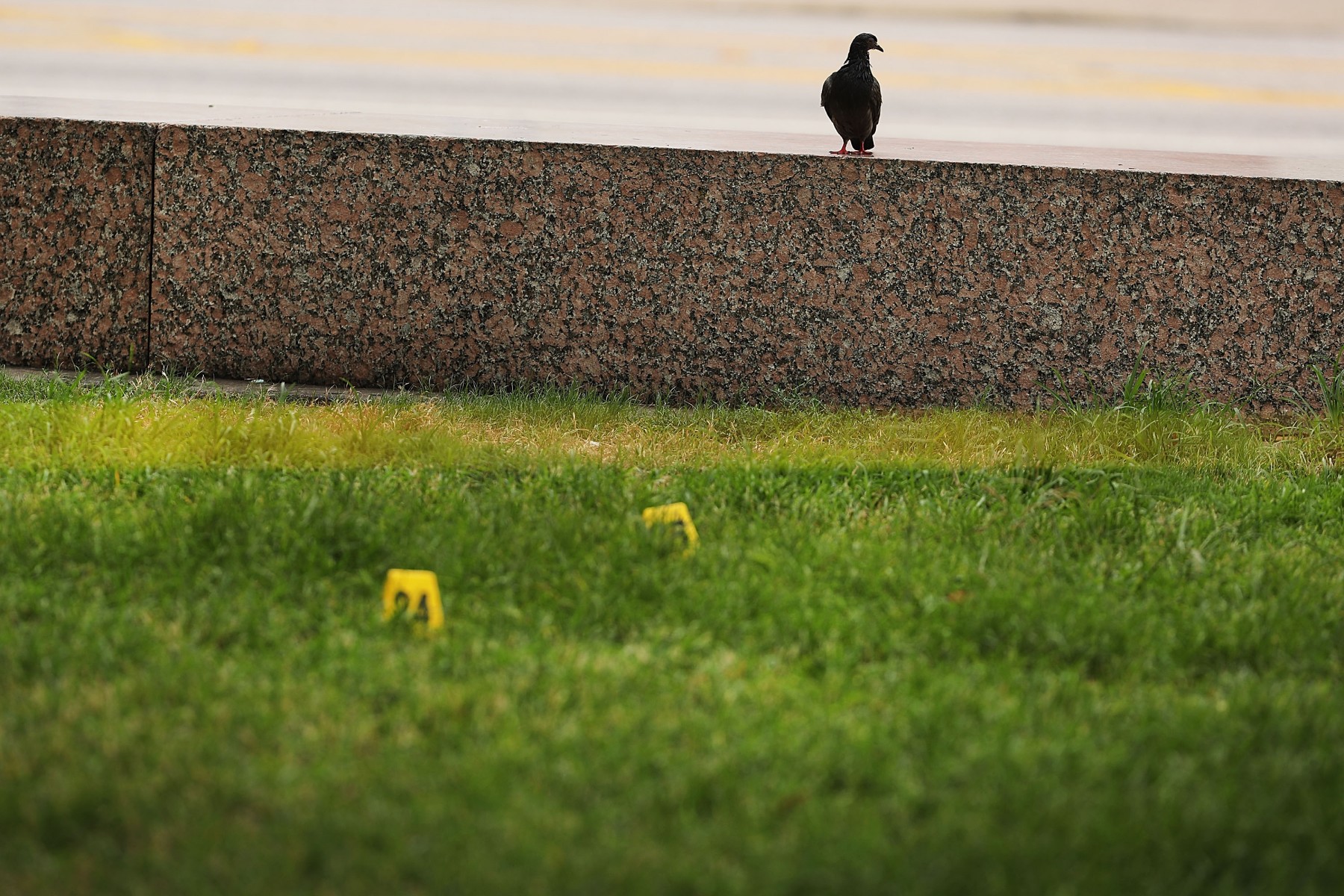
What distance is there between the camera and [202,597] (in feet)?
9.87

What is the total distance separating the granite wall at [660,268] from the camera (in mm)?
5305

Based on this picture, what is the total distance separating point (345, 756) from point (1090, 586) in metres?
1.92

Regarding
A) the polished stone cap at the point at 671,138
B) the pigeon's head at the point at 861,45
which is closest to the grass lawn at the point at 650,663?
the polished stone cap at the point at 671,138

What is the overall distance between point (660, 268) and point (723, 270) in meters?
0.26

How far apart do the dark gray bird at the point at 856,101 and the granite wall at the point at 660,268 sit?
1.14ft

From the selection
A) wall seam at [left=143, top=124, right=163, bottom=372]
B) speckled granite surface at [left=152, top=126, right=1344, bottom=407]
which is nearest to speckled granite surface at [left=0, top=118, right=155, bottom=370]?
wall seam at [left=143, top=124, right=163, bottom=372]

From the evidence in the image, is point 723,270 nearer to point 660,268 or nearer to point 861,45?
point 660,268

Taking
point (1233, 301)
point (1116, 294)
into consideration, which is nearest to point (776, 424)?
point (1116, 294)

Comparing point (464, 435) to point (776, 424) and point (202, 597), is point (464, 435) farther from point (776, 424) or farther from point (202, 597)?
point (202, 597)

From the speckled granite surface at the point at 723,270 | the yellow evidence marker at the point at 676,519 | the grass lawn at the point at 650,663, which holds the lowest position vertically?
the grass lawn at the point at 650,663

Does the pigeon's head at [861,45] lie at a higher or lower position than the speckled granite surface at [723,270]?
higher

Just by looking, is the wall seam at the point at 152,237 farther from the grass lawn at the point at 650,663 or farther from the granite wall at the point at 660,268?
the grass lawn at the point at 650,663

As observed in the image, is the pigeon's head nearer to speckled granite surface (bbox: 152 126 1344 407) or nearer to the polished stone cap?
the polished stone cap

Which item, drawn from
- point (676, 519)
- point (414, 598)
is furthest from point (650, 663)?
point (676, 519)
